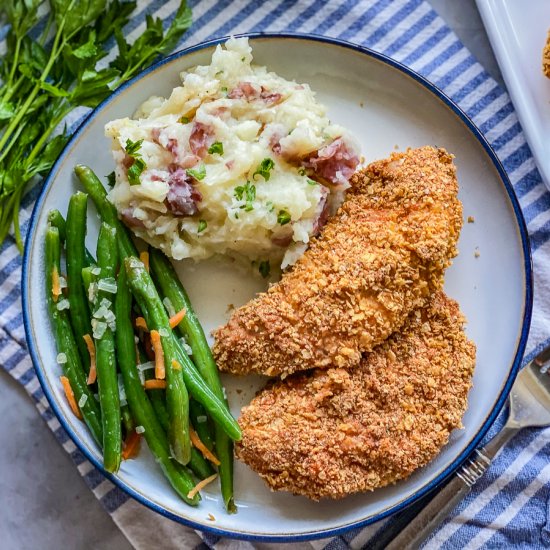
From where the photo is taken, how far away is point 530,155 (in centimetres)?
401

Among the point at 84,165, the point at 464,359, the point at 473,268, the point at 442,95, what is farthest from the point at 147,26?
the point at 464,359

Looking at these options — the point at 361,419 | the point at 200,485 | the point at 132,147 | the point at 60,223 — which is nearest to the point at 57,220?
the point at 60,223

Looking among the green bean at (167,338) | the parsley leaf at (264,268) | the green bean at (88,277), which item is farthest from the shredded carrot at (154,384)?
the parsley leaf at (264,268)

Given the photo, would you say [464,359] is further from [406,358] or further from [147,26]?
[147,26]

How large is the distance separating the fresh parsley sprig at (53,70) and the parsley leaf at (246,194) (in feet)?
3.48

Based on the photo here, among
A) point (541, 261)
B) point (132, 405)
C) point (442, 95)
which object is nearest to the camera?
point (132, 405)

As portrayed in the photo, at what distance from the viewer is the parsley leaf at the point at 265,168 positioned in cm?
336

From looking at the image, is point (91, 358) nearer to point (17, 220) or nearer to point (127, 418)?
point (127, 418)

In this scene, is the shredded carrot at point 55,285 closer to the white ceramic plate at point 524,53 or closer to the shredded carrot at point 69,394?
the shredded carrot at point 69,394

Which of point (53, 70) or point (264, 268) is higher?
point (53, 70)

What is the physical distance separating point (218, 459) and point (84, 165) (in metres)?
1.71

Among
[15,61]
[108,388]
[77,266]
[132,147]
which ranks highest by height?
[15,61]

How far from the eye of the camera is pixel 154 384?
3.52 meters

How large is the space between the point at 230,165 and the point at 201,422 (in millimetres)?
1301
